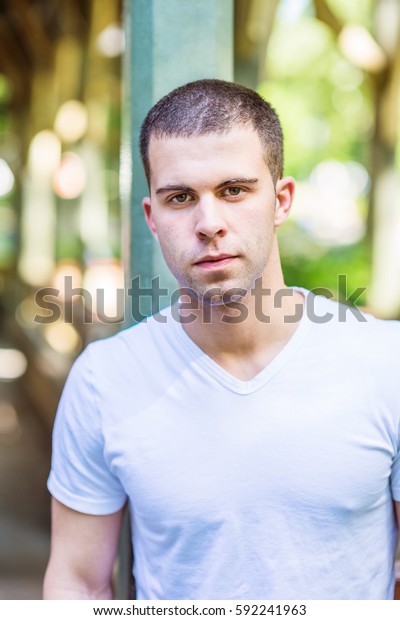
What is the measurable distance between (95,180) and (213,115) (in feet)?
31.0

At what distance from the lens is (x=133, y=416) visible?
65.3 inches

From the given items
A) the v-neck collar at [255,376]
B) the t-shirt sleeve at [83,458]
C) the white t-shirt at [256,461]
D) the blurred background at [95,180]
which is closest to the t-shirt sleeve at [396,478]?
the white t-shirt at [256,461]

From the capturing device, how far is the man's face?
5.09 ft

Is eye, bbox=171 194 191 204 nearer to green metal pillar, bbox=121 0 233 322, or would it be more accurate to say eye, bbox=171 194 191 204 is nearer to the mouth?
the mouth

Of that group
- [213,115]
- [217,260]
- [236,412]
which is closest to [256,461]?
[236,412]

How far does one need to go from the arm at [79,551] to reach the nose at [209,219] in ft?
2.10

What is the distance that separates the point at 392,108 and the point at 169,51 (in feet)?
15.8

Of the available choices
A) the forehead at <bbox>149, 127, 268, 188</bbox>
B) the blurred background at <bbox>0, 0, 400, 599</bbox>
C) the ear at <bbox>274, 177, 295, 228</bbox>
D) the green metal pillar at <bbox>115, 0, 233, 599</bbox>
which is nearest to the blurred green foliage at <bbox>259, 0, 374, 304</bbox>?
the blurred background at <bbox>0, 0, 400, 599</bbox>

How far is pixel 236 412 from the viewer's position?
1606 millimetres

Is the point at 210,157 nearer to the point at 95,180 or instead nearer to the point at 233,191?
the point at 233,191

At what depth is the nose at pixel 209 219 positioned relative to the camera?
1.55 meters

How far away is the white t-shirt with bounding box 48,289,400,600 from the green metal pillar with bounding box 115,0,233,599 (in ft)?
1.24
